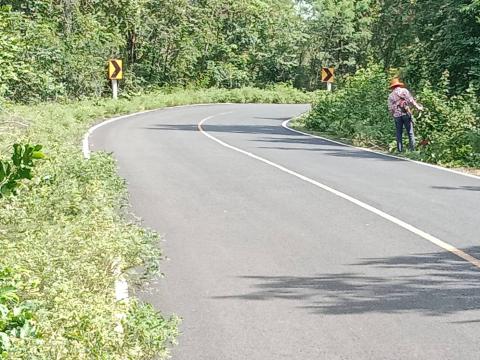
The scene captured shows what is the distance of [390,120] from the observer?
22547 mm

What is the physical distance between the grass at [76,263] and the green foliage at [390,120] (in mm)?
9097

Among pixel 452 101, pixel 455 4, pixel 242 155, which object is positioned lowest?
pixel 242 155

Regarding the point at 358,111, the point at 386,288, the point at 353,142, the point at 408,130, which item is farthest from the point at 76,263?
the point at 358,111

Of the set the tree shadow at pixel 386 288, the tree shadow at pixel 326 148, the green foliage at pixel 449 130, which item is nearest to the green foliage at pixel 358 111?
the tree shadow at pixel 326 148

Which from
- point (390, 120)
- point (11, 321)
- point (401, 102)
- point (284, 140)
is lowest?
point (284, 140)

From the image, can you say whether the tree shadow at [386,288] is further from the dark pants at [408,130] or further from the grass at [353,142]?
the dark pants at [408,130]

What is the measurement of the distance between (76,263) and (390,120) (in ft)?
58.0

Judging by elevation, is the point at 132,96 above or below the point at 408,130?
below

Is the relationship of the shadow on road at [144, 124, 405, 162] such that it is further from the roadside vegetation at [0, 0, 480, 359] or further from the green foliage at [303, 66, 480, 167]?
the roadside vegetation at [0, 0, 480, 359]

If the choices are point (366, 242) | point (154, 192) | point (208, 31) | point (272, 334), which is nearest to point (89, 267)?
point (272, 334)

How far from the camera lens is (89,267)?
5.98 meters

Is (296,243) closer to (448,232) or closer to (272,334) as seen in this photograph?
(448,232)

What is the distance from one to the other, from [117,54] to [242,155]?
2981 centimetres

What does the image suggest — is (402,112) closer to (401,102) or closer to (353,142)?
(401,102)
